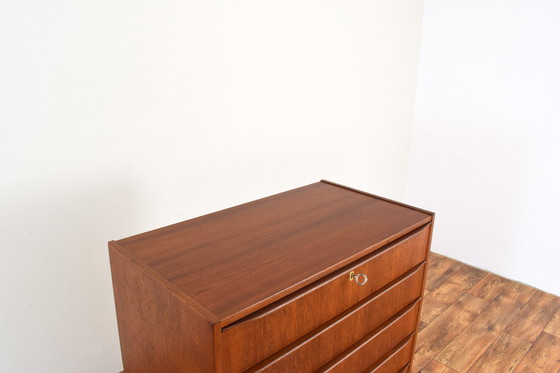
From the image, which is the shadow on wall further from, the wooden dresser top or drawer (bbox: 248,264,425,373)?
drawer (bbox: 248,264,425,373)

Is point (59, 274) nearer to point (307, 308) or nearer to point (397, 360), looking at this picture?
point (307, 308)

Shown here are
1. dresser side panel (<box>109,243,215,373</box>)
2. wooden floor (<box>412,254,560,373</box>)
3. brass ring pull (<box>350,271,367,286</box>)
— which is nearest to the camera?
dresser side panel (<box>109,243,215,373</box>)

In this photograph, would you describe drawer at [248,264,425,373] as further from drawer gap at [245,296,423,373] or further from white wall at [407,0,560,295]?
white wall at [407,0,560,295]

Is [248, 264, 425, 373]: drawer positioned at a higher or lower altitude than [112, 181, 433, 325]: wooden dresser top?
lower

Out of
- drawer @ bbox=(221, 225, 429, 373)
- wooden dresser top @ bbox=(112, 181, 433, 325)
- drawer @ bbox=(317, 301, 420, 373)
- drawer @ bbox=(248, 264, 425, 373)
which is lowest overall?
drawer @ bbox=(317, 301, 420, 373)

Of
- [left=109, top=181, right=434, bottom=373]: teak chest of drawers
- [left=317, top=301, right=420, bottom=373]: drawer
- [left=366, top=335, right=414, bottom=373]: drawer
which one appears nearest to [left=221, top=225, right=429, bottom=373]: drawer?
[left=109, top=181, right=434, bottom=373]: teak chest of drawers

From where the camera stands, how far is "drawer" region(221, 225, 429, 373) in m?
0.96

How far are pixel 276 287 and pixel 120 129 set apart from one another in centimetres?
79

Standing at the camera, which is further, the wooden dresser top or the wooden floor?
the wooden floor

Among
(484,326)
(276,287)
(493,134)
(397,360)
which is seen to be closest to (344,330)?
(276,287)

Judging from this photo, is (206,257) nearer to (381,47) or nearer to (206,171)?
(206,171)

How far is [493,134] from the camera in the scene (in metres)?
2.49

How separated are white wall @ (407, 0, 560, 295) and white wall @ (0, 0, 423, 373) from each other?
2.59 ft

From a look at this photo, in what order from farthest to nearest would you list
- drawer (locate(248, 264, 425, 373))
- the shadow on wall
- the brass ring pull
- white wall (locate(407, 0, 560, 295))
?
white wall (locate(407, 0, 560, 295))
the shadow on wall
the brass ring pull
drawer (locate(248, 264, 425, 373))
